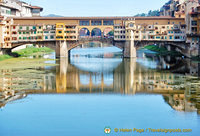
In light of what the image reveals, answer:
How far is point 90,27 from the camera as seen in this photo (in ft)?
246

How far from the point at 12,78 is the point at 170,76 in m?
19.5

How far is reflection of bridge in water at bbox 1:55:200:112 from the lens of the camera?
112 feet

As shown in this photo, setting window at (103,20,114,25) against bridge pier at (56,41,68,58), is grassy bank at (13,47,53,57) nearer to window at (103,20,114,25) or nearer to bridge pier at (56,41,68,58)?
bridge pier at (56,41,68,58)

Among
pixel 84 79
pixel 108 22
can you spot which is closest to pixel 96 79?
pixel 84 79

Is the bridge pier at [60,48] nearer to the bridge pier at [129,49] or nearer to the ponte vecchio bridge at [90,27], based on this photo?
the ponte vecchio bridge at [90,27]

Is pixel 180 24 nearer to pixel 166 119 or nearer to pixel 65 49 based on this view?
pixel 65 49

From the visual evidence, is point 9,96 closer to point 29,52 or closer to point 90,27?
point 90,27

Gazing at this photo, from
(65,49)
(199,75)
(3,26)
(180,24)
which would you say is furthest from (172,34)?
(3,26)

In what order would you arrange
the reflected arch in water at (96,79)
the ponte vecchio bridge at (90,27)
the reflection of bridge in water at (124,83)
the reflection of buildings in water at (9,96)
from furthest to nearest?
the ponte vecchio bridge at (90,27) < the reflected arch in water at (96,79) < the reflection of bridge in water at (124,83) < the reflection of buildings in water at (9,96)

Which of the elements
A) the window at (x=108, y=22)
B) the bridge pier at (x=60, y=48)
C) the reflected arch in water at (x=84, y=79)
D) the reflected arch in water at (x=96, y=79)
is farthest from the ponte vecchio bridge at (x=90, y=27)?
the reflected arch in water at (x=84, y=79)

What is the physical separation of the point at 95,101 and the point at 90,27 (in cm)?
4397

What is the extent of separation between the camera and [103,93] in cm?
3644

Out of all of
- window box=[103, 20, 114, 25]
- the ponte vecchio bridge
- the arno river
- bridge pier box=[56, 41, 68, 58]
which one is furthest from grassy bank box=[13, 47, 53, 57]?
the arno river

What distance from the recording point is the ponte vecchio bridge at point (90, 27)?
235ft
